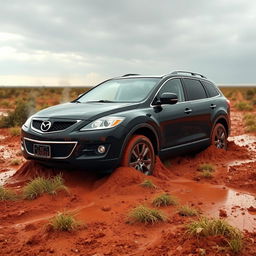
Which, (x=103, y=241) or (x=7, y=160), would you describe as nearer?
(x=103, y=241)

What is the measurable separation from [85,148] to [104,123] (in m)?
0.48

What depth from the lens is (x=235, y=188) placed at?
623cm

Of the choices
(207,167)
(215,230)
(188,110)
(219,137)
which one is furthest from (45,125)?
(219,137)

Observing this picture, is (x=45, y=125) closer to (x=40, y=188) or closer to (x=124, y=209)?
(x=40, y=188)

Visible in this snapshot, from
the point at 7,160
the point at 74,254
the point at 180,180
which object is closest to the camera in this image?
the point at 74,254

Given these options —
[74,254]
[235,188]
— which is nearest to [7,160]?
[235,188]

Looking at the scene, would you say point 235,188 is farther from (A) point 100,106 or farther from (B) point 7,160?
(B) point 7,160

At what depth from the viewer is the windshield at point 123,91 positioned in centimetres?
689

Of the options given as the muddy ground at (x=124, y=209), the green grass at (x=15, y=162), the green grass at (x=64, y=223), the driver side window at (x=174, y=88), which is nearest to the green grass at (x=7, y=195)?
the muddy ground at (x=124, y=209)

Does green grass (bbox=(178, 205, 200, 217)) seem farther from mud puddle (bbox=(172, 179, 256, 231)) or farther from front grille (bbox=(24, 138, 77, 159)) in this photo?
front grille (bbox=(24, 138, 77, 159))

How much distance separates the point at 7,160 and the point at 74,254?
18.7ft

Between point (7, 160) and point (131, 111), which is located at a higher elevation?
point (131, 111)

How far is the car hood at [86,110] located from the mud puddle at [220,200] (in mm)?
1508

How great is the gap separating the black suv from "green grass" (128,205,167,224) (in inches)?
53.4
